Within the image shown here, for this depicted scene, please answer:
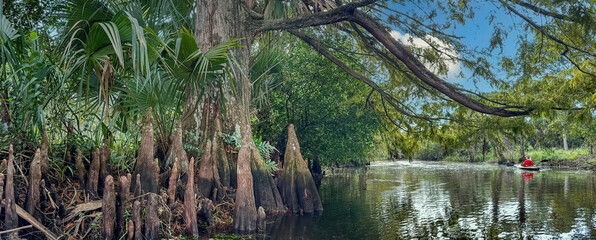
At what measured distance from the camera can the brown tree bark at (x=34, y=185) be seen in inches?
200

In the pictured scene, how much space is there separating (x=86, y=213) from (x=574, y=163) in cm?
3144

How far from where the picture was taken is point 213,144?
26.5 ft

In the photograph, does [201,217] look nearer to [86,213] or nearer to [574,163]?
[86,213]

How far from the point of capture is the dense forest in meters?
5.47

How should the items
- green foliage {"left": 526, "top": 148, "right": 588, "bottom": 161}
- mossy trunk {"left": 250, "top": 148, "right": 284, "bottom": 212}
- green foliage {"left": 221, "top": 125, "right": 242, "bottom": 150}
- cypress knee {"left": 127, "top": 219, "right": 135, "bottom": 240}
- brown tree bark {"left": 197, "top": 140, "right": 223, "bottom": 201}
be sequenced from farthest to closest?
green foliage {"left": 526, "top": 148, "right": 588, "bottom": 161} < green foliage {"left": 221, "top": 125, "right": 242, "bottom": 150} < mossy trunk {"left": 250, "top": 148, "right": 284, "bottom": 212} < brown tree bark {"left": 197, "top": 140, "right": 223, "bottom": 201} < cypress knee {"left": 127, "top": 219, "right": 135, "bottom": 240}

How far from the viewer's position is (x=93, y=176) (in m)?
6.06

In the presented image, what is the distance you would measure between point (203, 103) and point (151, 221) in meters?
3.82

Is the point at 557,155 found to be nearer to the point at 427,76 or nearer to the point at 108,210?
the point at 427,76

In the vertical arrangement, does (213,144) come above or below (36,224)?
above

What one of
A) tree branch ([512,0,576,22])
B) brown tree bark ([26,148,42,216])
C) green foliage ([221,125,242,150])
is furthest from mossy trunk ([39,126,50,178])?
tree branch ([512,0,576,22])

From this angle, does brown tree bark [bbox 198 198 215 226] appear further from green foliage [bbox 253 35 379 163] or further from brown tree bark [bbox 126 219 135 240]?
green foliage [bbox 253 35 379 163]

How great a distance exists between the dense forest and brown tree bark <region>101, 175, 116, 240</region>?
0.02m

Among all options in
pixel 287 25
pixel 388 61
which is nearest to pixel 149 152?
pixel 287 25

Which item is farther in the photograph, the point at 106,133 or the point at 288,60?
the point at 288,60
